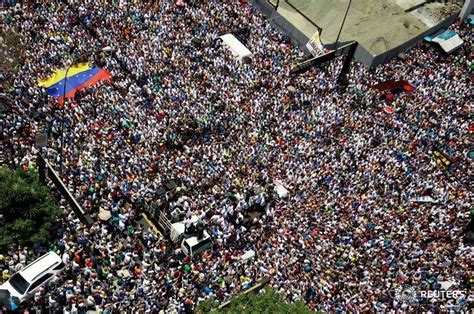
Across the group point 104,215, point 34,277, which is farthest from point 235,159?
point 34,277

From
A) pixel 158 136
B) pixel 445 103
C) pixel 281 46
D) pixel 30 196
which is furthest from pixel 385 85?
pixel 30 196

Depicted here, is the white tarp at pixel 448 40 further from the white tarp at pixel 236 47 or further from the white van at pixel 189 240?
the white van at pixel 189 240

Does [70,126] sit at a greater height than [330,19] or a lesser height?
greater

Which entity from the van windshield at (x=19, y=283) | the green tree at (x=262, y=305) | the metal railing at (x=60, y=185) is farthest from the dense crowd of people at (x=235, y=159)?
the green tree at (x=262, y=305)

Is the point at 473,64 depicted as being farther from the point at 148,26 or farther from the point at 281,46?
the point at 148,26

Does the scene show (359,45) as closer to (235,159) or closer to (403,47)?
(403,47)

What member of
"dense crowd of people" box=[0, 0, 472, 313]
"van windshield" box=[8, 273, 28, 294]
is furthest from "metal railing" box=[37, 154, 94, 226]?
"van windshield" box=[8, 273, 28, 294]

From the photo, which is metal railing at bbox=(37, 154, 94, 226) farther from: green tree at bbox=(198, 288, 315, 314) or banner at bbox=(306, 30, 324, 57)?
banner at bbox=(306, 30, 324, 57)
